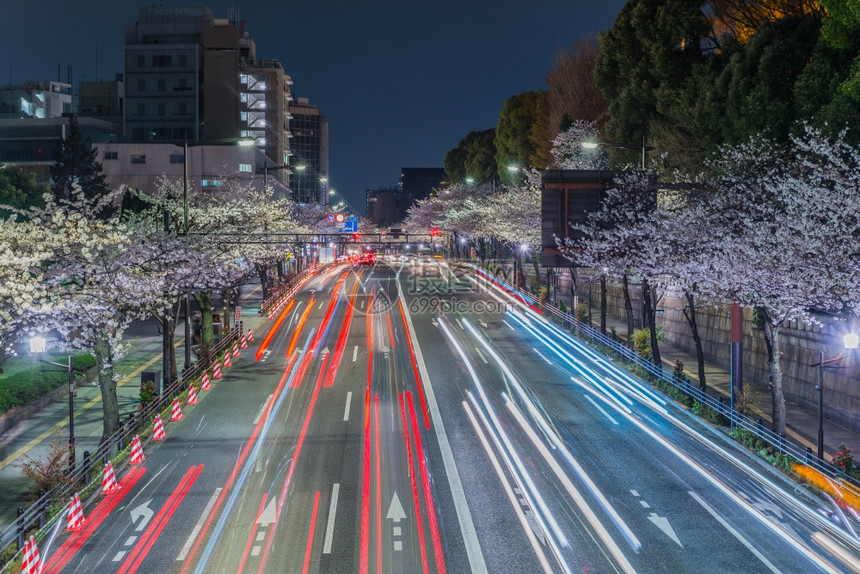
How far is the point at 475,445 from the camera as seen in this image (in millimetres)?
21375

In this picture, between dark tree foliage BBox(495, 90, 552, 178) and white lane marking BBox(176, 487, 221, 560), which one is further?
dark tree foliage BBox(495, 90, 552, 178)

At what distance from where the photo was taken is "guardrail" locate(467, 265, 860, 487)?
17875mm

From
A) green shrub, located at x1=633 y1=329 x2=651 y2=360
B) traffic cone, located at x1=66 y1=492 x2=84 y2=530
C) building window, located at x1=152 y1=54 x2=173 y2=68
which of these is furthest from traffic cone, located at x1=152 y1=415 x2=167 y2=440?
building window, located at x1=152 y1=54 x2=173 y2=68

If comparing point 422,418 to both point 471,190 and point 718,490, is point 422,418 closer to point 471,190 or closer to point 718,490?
point 718,490

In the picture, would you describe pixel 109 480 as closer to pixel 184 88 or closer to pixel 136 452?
pixel 136 452

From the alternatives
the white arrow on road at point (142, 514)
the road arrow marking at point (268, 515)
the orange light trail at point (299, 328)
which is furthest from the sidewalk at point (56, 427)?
the road arrow marking at point (268, 515)

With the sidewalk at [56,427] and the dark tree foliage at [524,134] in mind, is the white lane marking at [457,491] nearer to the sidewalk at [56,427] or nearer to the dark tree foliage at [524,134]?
the sidewalk at [56,427]

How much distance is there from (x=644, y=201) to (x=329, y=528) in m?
18.7

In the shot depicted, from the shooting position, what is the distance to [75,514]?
1572cm

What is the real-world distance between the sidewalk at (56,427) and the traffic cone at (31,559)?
5391mm

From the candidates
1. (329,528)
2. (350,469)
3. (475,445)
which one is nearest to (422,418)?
(475,445)

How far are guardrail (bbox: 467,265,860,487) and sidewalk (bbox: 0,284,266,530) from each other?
62.4 feet

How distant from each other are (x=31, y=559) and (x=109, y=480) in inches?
189

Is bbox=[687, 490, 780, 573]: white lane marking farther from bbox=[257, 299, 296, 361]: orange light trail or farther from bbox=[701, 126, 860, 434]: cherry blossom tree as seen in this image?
bbox=[257, 299, 296, 361]: orange light trail
